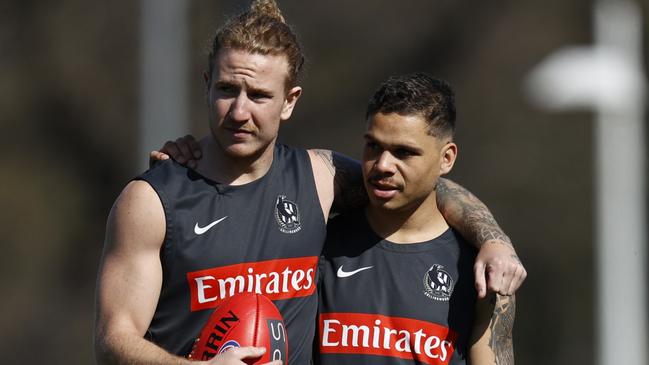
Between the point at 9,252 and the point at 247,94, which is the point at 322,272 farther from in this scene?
the point at 9,252

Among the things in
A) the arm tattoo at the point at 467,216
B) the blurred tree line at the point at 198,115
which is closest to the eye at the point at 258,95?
the arm tattoo at the point at 467,216

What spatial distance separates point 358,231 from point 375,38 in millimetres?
21727

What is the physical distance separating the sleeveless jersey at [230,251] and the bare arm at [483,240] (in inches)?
23.1

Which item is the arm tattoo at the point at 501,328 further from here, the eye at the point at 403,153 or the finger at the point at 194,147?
the finger at the point at 194,147

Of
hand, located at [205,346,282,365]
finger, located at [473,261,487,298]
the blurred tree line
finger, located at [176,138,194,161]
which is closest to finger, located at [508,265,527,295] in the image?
finger, located at [473,261,487,298]

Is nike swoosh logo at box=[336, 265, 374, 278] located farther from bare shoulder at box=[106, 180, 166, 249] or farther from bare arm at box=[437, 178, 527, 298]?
bare shoulder at box=[106, 180, 166, 249]

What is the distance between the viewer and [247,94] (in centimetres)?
534

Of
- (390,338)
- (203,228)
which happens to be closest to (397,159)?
(390,338)

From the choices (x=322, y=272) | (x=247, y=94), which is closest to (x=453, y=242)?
(x=322, y=272)

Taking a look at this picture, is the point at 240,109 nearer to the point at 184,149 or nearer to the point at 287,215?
the point at 184,149

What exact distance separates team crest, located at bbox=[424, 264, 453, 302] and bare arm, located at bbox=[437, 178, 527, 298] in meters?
0.19

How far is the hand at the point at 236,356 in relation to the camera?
4828mm

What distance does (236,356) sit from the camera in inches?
191

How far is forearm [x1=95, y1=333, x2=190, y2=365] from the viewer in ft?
16.4
